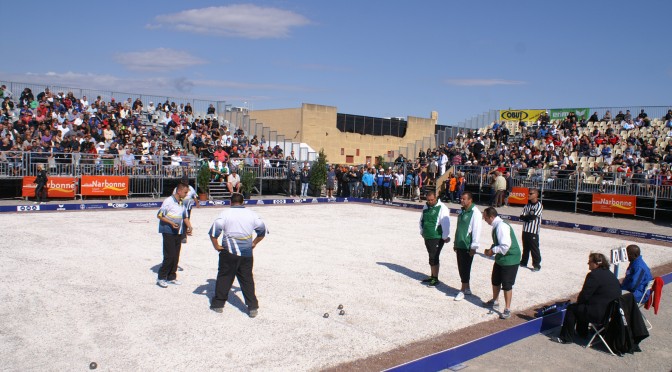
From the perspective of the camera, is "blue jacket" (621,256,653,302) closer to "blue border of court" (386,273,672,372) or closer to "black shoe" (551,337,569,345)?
"blue border of court" (386,273,672,372)

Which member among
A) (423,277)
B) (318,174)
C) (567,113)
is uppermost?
(567,113)

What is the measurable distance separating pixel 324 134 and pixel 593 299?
38.0m

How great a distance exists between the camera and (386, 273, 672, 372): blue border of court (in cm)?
646

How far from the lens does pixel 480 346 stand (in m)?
7.25

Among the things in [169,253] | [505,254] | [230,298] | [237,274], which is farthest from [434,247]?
[169,253]

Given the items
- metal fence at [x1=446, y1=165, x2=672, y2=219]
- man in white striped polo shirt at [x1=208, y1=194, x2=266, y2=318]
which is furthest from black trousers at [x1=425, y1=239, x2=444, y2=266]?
metal fence at [x1=446, y1=165, x2=672, y2=219]

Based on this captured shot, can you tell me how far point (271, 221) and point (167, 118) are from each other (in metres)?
15.9

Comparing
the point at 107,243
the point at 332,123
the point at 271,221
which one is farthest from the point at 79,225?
the point at 332,123

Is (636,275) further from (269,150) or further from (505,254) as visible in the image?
(269,150)

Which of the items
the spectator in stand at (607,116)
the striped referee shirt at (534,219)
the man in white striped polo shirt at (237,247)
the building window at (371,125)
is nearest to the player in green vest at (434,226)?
the striped referee shirt at (534,219)

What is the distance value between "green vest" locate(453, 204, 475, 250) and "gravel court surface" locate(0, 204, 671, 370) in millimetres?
994

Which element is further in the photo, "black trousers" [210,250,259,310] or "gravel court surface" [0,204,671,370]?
"black trousers" [210,250,259,310]

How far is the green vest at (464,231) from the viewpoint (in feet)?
30.7

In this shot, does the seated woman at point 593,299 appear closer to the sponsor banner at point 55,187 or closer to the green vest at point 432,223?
the green vest at point 432,223
